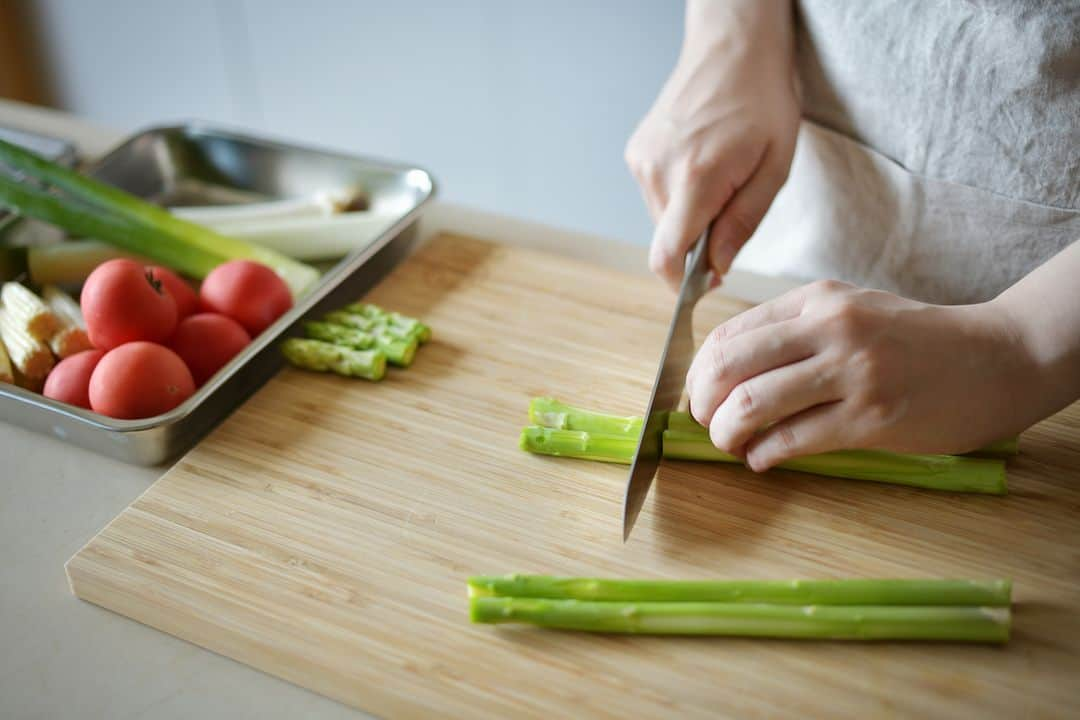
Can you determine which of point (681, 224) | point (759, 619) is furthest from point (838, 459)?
point (681, 224)

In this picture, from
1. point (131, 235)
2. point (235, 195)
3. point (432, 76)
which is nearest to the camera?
point (131, 235)

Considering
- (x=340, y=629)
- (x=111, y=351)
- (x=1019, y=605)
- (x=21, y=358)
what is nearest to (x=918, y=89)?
(x=1019, y=605)

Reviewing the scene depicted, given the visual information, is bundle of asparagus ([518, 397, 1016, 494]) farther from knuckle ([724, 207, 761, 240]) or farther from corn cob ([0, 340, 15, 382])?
corn cob ([0, 340, 15, 382])

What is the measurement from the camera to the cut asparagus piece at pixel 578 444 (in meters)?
1.44

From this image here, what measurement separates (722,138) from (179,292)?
0.98 meters

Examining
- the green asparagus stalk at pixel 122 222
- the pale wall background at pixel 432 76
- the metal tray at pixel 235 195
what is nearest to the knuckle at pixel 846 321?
the metal tray at pixel 235 195

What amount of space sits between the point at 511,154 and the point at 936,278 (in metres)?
2.48

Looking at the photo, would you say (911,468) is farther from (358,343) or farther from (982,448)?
(358,343)

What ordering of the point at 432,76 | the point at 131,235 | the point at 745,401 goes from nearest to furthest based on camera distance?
1. the point at 745,401
2. the point at 131,235
3. the point at 432,76

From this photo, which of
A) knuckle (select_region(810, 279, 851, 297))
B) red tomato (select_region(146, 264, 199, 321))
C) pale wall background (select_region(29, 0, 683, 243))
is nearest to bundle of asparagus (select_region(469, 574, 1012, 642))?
knuckle (select_region(810, 279, 851, 297))

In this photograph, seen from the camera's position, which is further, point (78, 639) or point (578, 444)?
point (578, 444)

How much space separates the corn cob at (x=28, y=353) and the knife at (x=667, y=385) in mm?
979

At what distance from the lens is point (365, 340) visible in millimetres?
1660

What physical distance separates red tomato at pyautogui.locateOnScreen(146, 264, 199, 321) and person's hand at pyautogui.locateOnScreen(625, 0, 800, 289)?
817mm
